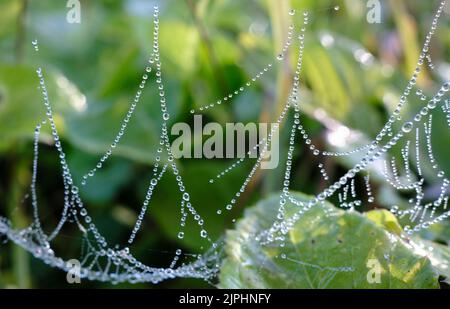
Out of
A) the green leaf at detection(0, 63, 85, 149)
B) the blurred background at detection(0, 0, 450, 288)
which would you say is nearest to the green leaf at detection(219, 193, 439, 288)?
the blurred background at detection(0, 0, 450, 288)

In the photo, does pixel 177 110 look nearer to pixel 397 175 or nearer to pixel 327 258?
pixel 397 175

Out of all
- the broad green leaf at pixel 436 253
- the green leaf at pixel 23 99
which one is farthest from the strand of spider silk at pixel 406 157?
the green leaf at pixel 23 99

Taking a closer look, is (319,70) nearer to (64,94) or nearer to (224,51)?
(224,51)

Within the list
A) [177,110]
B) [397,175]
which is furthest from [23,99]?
[397,175]

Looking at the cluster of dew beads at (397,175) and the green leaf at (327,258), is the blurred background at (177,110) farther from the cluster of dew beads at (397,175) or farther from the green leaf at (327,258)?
the green leaf at (327,258)

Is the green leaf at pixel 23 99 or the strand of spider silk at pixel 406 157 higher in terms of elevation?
the green leaf at pixel 23 99

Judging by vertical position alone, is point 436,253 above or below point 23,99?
below
